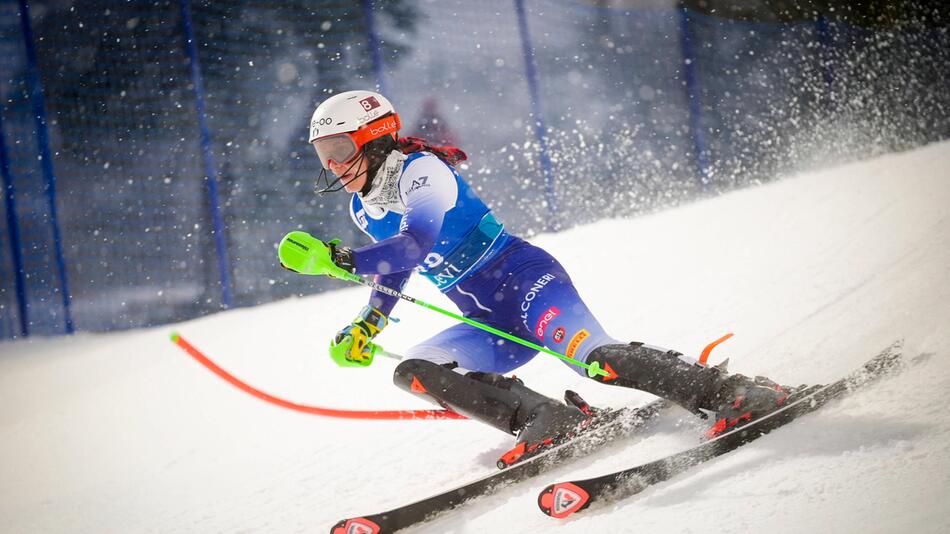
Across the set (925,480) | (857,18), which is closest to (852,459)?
(925,480)

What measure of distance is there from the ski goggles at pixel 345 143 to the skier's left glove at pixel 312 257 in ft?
1.75

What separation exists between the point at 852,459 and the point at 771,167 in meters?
10.7

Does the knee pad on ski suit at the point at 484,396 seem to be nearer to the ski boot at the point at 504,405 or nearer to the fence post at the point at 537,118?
the ski boot at the point at 504,405

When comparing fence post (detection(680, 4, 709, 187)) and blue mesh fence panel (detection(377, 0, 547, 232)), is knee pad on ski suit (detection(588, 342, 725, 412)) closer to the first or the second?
blue mesh fence panel (detection(377, 0, 547, 232))

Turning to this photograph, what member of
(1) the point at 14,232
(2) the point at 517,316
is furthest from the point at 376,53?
(2) the point at 517,316

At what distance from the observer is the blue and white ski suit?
302 centimetres

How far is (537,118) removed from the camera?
8.88 metres

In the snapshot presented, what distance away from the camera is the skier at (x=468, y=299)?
2893mm

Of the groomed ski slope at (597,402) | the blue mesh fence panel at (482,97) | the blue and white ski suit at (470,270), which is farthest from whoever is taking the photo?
the blue mesh fence panel at (482,97)

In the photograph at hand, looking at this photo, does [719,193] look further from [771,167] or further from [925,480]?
[925,480]

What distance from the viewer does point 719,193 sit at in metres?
11.0

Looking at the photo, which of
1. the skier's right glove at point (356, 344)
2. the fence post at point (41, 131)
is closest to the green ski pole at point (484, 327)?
the skier's right glove at point (356, 344)

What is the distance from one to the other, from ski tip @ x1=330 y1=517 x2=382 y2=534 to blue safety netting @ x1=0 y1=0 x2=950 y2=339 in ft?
17.6

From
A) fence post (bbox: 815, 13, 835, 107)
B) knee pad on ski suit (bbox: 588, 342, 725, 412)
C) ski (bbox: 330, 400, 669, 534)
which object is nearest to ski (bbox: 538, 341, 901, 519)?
knee pad on ski suit (bbox: 588, 342, 725, 412)
